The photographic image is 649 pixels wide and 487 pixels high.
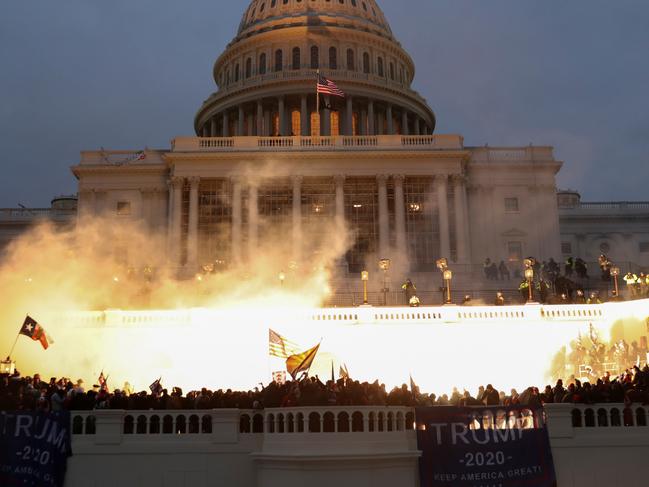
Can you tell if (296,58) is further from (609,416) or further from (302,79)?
(609,416)

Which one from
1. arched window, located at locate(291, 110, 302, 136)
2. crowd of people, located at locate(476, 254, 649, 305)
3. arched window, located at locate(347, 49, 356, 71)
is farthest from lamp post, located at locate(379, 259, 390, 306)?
arched window, located at locate(347, 49, 356, 71)

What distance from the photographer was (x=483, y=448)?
18969 mm

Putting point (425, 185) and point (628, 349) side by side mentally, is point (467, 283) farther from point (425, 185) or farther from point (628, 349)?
point (628, 349)

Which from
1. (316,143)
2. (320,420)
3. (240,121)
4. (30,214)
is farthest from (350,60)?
(320,420)

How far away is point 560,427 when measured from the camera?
1967cm

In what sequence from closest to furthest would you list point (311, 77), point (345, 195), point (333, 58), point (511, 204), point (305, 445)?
point (305, 445)
point (345, 195)
point (511, 204)
point (311, 77)
point (333, 58)

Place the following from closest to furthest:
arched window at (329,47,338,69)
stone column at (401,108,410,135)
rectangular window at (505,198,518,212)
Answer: rectangular window at (505,198,518,212) < stone column at (401,108,410,135) < arched window at (329,47,338,69)

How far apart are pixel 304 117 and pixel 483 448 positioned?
187 ft

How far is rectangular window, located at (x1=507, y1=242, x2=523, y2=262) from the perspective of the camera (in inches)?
2203

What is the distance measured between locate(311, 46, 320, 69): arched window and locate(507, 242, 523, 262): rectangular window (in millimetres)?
29847

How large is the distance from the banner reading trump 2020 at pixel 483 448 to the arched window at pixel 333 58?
6258cm

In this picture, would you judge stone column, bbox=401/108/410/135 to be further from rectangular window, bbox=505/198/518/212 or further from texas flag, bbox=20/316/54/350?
texas flag, bbox=20/316/54/350

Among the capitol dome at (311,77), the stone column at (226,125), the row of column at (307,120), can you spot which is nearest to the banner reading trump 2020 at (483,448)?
the capitol dome at (311,77)

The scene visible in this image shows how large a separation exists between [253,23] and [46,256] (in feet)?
135
